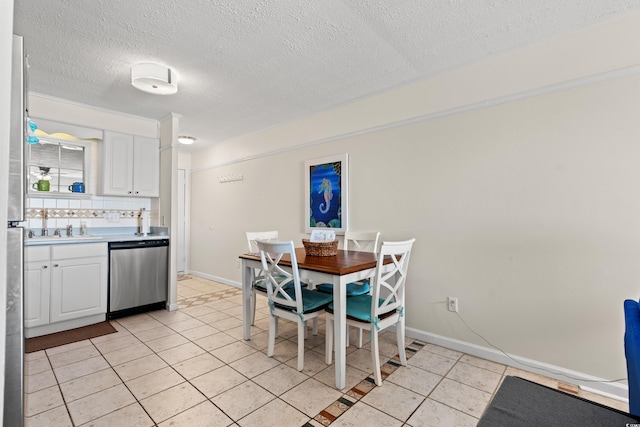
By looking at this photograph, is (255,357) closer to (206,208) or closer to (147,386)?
(147,386)

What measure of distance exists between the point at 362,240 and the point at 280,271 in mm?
1175

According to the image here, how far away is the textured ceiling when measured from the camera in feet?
6.38

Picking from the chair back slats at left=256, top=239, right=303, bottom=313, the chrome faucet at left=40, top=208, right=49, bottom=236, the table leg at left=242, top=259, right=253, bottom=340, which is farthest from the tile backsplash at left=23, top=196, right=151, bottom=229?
the chair back slats at left=256, top=239, right=303, bottom=313

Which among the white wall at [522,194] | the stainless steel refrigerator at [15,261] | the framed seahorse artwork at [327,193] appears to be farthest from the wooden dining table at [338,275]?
the stainless steel refrigerator at [15,261]

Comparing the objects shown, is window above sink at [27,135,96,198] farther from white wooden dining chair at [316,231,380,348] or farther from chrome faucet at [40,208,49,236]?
white wooden dining chair at [316,231,380,348]

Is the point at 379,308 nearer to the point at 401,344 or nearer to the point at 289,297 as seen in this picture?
the point at 401,344

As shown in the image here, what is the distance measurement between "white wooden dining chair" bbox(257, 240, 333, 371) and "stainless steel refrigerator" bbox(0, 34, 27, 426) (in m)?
1.40

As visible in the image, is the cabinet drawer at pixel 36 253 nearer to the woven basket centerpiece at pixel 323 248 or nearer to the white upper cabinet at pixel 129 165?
the white upper cabinet at pixel 129 165

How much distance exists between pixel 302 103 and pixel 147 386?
119 inches

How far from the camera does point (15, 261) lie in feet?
4.13

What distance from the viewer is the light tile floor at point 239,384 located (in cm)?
181

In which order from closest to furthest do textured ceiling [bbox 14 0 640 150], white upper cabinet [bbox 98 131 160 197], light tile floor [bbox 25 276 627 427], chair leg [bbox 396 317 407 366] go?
light tile floor [bbox 25 276 627 427] → textured ceiling [bbox 14 0 640 150] → chair leg [bbox 396 317 407 366] → white upper cabinet [bbox 98 131 160 197]

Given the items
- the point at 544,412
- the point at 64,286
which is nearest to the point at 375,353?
the point at 544,412

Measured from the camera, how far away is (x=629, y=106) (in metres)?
1.98
